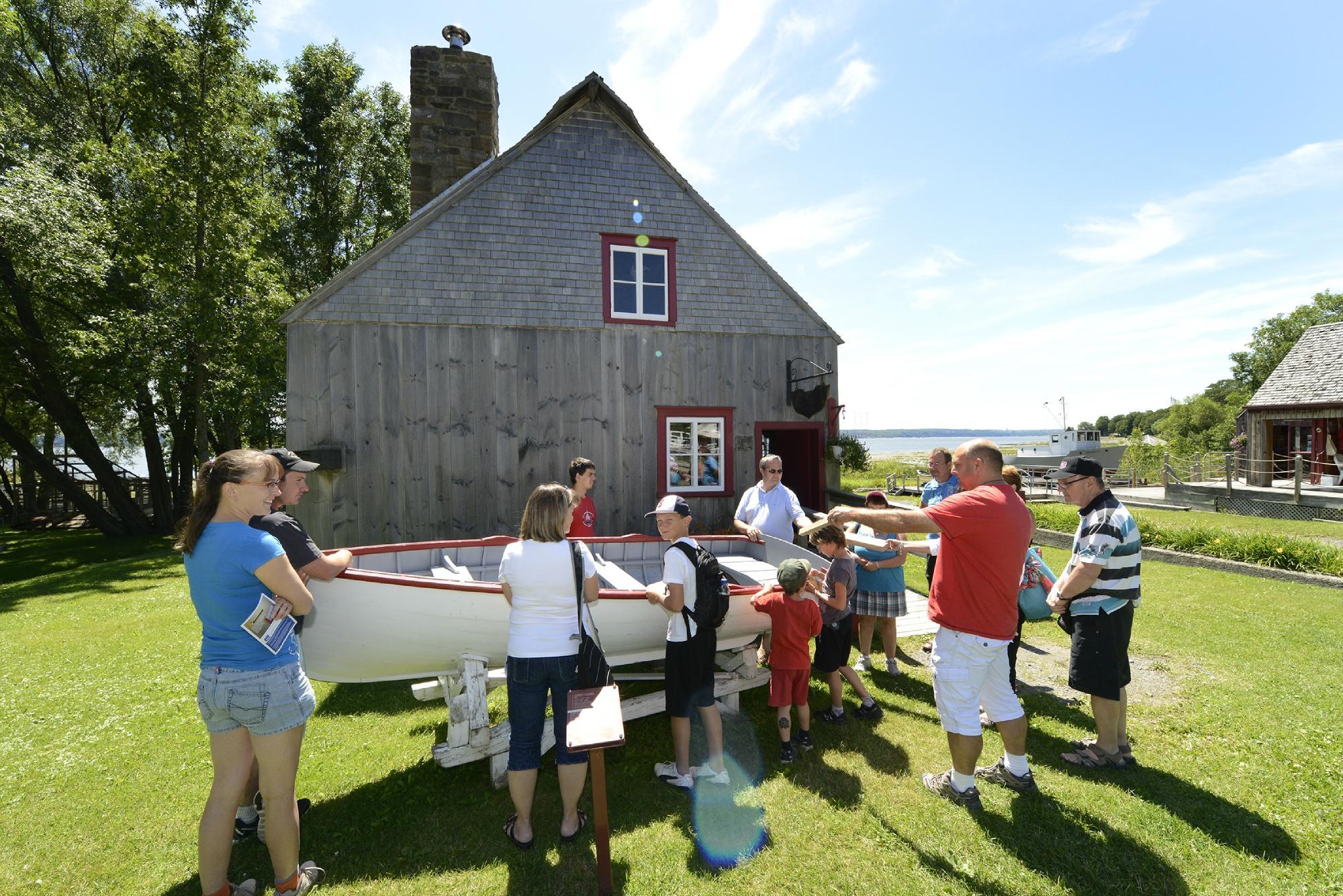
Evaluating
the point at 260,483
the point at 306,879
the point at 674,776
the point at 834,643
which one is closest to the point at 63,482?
the point at 306,879

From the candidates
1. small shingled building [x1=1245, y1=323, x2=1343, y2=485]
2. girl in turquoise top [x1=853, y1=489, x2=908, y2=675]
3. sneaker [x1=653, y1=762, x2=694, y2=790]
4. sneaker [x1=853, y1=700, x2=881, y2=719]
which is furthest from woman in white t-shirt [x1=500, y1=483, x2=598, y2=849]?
small shingled building [x1=1245, y1=323, x2=1343, y2=485]

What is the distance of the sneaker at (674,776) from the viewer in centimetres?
418

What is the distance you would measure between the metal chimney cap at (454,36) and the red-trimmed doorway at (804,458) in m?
9.35

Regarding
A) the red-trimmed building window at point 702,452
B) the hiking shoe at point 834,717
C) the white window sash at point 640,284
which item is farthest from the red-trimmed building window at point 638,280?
the hiking shoe at point 834,717

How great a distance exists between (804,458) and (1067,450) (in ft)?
125

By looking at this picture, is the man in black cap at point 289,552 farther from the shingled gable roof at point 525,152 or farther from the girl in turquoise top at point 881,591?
the shingled gable roof at point 525,152

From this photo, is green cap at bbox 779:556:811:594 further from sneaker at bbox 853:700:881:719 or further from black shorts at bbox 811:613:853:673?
sneaker at bbox 853:700:881:719

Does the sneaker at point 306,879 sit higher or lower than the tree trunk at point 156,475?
lower

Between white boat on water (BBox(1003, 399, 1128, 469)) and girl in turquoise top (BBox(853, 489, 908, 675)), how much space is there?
39287 mm

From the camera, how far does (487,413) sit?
955cm

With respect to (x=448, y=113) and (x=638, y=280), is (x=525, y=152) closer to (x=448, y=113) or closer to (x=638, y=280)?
(x=638, y=280)

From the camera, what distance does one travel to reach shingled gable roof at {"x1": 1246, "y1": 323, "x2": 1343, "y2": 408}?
19.8m

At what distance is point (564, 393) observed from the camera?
984 centimetres

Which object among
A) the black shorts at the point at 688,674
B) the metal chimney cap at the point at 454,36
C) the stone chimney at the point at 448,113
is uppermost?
the metal chimney cap at the point at 454,36
